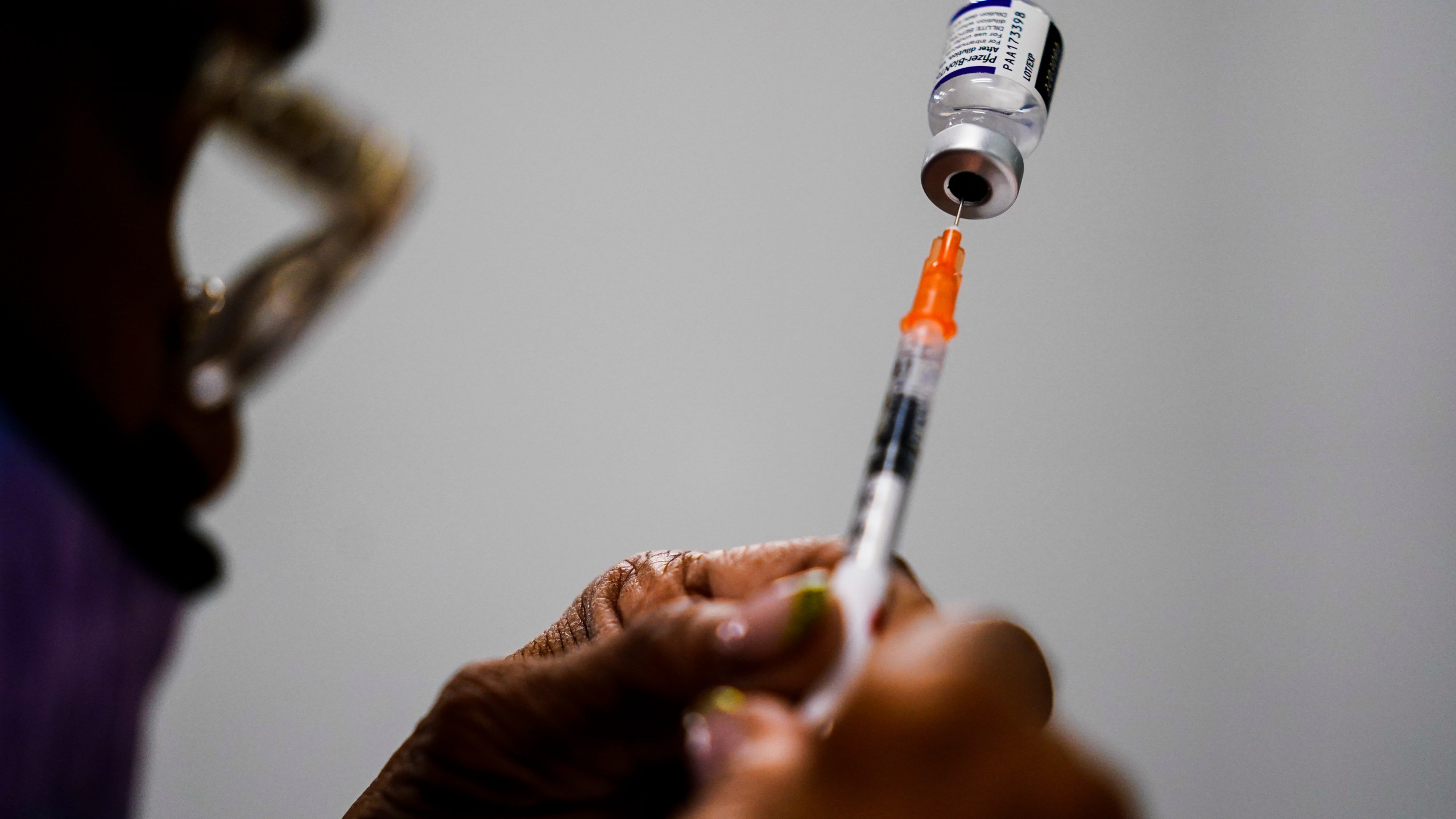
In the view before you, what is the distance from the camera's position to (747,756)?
0.34 metres

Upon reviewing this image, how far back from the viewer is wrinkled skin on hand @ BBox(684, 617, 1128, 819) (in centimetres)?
28

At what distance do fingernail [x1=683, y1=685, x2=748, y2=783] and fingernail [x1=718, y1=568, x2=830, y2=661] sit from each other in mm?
25

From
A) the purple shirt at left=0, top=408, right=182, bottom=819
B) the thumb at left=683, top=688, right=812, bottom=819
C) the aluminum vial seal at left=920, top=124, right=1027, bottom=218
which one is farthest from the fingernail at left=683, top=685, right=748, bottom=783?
the aluminum vial seal at left=920, top=124, right=1027, bottom=218

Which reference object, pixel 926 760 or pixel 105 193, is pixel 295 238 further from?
pixel 926 760

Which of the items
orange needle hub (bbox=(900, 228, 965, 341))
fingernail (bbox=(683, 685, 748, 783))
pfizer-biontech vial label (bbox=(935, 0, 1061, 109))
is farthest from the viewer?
pfizer-biontech vial label (bbox=(935, 0, 1061, 109))

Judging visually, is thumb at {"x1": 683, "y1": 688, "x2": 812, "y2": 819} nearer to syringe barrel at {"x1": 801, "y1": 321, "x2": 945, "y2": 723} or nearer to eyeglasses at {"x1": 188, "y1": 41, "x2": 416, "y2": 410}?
syringe barrel at {"x1": 801, "y1": 321, "x2": 945, "y2": 723}

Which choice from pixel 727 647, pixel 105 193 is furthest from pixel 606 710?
pixel 105 193

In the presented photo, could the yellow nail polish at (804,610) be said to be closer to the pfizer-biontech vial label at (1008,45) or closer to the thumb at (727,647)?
the thumb at (727,647)

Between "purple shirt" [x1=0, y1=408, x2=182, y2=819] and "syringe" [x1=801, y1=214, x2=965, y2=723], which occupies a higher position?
"syringe" [x1=801, y1=214, x2=965, y2=723]

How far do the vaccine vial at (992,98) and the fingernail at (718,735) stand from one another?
42 cm

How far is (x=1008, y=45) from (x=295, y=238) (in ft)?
1.76

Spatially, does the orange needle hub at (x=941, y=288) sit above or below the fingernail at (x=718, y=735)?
above

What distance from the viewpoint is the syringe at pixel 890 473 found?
0.38m

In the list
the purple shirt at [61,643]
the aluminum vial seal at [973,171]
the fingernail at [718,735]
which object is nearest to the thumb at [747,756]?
the fingernail at [718,735]
